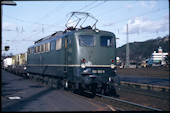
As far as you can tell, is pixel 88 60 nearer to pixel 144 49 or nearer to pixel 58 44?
pixel 58 44

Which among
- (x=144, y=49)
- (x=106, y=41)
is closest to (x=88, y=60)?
(x=106, y=41)

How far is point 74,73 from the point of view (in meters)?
12.5

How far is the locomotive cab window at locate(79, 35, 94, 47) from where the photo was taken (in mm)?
12636

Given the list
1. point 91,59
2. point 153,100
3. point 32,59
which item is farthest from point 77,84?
point 32,59

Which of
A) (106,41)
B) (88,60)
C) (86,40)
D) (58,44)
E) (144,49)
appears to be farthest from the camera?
(144,49)

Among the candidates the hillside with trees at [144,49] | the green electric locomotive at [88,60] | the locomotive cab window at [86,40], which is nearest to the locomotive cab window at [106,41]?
the green electric locomotive at [88,60]

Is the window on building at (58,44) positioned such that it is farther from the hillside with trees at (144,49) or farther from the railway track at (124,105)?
the hillside with trees at (144,49)

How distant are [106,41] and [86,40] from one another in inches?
51.4

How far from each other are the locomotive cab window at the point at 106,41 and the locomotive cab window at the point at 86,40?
0.63 metres

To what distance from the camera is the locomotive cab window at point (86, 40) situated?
12636 millimetres

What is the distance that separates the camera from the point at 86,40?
1279 centimetres

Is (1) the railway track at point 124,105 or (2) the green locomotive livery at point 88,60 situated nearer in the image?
(1) the railway track at point 124,105

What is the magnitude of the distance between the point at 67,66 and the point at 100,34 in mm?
2786

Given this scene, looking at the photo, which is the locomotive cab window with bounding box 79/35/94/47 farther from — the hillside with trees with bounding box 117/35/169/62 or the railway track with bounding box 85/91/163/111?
the hillside with trees with bounding box 117/35/169/62
